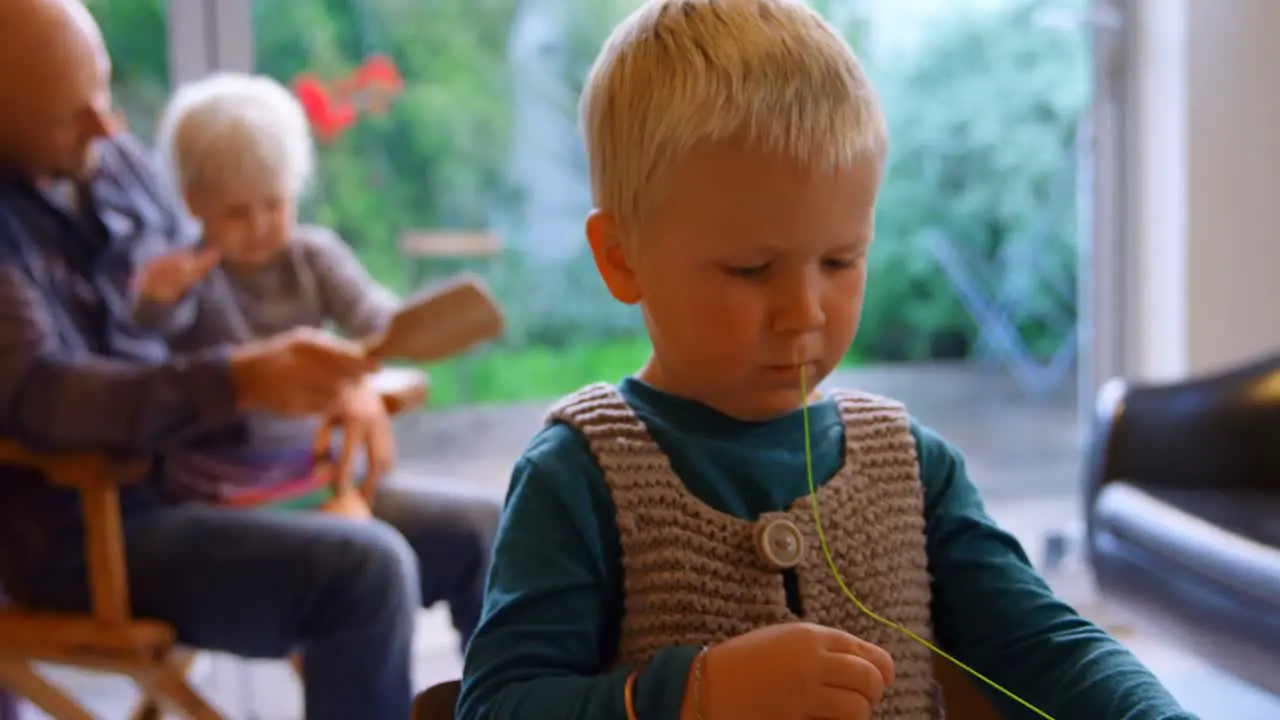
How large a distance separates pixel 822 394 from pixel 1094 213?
2.21 meters

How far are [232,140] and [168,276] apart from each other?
20 centimetres

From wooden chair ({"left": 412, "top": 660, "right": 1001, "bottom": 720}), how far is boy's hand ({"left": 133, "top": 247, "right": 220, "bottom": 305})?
0.96 meters

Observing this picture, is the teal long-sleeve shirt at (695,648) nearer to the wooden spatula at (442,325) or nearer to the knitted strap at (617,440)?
the knitted strap at (617,440)

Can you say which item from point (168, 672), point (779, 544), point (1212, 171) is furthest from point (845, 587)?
point (1212, 171)

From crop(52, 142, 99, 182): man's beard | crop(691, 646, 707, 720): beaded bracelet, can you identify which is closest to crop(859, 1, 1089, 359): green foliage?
crop(52, 142, 99, 182): man's beard

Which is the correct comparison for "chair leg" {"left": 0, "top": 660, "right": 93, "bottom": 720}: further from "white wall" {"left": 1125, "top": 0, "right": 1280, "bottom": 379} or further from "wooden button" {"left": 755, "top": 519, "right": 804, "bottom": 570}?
"white wall" {"left": 1125, "top": 0, "right": 1280, "bottom": 379}

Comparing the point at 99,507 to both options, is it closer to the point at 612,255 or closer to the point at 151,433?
the point at 151,433

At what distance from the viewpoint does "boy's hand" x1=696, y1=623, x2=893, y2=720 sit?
76 centimetres

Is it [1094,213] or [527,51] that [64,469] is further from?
[1094,213]

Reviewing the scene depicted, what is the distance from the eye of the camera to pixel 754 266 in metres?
0.85

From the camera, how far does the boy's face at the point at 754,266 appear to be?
837mm

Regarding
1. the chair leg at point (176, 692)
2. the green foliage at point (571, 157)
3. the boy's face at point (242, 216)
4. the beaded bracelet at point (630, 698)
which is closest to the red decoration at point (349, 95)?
the green foliage at point (571, 157)

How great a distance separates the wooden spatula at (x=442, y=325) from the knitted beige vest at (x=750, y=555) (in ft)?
1.76

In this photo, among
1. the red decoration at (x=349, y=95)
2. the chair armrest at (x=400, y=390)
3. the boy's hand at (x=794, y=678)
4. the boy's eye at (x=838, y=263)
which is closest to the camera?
the boy's hand at (x=794, y=678)
